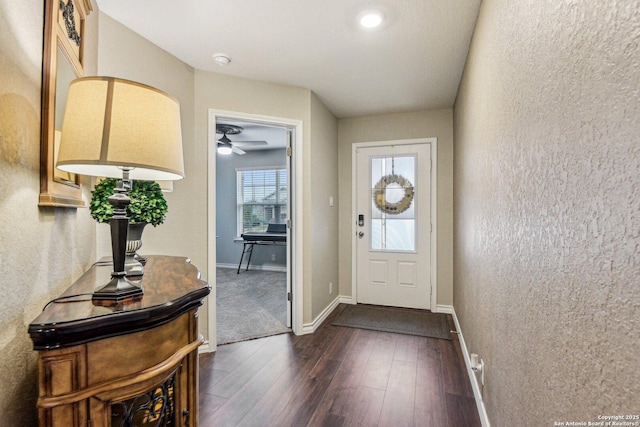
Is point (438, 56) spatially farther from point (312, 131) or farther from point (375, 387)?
point (375, 387)

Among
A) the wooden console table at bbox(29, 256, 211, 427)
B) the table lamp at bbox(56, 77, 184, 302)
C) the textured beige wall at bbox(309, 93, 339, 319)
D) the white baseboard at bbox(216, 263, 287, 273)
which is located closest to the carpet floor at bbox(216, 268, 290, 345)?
the white baseboard at bbox(216, 263, 287, 273)

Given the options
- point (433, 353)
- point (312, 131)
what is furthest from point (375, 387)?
point (312, 131)

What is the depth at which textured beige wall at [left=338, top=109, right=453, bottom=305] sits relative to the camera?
3586 millimetres

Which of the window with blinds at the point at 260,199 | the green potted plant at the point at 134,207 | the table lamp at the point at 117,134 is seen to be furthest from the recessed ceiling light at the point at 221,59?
the window with blinds at the point at 260,199

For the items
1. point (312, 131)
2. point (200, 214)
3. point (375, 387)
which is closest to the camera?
point (375, 387)

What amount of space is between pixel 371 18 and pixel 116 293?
1989mm

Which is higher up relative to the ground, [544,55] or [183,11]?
[183,11]

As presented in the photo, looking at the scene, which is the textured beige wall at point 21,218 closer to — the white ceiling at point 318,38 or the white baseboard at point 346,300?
the white ceiling at point 318,38

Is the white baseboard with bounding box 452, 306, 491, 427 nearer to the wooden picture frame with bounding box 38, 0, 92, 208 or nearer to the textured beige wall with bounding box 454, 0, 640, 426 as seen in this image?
the textured beige wall with bounding box 454, 0, 640, 426

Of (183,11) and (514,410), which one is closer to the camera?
(514,410)

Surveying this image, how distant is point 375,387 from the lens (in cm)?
207

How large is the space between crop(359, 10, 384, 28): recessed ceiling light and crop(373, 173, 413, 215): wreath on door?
2052mm

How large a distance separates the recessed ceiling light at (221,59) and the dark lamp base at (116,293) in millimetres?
1992

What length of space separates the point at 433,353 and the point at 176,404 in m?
2.18
